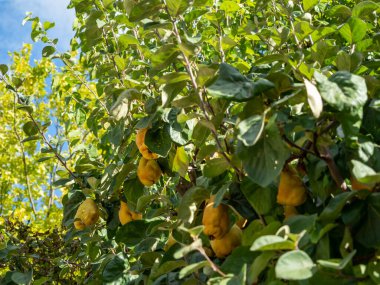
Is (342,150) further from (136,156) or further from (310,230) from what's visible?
(136,156)

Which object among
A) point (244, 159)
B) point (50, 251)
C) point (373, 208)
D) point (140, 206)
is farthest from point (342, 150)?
point (50, 251)

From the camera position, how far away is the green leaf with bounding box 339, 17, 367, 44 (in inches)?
77.6

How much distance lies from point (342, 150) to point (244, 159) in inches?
13.7

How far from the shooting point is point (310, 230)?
1.45 metres

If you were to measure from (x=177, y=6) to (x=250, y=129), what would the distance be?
66cm

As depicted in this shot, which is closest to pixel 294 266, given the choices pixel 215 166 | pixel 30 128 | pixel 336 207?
pixel 336 207

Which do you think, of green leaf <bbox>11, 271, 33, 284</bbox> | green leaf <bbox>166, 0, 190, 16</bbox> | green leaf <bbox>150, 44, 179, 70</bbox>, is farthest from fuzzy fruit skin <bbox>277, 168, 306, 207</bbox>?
green leaf <bbox>11, 271, 33, 284</bbox>

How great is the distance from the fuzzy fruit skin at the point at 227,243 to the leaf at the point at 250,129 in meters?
0.51

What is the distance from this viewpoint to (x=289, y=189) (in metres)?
1.60

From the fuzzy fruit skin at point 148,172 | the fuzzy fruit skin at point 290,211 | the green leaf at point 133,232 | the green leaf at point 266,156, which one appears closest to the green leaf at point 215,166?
the fuzzy fruit skin at point 290,211

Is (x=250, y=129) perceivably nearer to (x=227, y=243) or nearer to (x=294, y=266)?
(x=294, y=266)

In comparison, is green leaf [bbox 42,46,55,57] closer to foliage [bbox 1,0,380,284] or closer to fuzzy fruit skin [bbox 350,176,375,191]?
foliage [bbox 1,0,380,284]

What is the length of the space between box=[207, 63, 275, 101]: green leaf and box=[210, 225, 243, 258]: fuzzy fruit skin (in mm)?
533

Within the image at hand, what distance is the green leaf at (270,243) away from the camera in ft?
3.90
